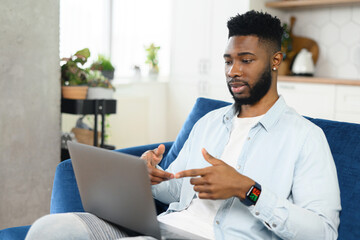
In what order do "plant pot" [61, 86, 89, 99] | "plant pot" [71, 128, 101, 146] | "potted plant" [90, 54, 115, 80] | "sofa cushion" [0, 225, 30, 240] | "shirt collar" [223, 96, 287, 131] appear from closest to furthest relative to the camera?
"shirt collar" [223, 96, 287, 131]
"sofa cushion" [0, 225, 30, 240]
"plant pot" [61, 86, 89, 99]
"plant pot" [71, 128, 101, 146]
"potted plant" [90, 54, 115, 80]

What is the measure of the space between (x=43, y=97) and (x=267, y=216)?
5.64ft

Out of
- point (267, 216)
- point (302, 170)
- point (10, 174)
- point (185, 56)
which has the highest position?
point (185, 56)

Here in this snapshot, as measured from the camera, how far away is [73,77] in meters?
2.76

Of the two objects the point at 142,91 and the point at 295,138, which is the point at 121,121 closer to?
the point at 142,91

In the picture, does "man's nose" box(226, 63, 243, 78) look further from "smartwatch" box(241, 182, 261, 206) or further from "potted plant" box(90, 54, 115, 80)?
"potted plant" box(90, 54, 115, 80)

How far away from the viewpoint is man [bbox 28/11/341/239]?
1.14 m

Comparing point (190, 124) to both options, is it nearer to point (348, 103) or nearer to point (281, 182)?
point (281, 182)

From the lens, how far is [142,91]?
442 cm

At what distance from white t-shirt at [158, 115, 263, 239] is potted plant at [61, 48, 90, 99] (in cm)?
150

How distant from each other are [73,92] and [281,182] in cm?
179

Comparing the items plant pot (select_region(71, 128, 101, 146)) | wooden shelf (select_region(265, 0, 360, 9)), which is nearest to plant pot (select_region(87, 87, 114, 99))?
plant pot (select_region(71, 128, 101, 146))

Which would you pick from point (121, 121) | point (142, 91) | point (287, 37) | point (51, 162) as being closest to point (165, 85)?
point (142, 91)

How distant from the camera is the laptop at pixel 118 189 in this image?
1105mm

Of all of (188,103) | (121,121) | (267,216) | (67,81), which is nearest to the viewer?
(267,216)
